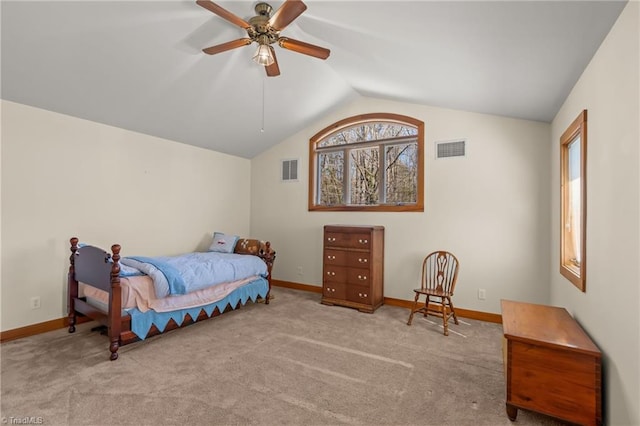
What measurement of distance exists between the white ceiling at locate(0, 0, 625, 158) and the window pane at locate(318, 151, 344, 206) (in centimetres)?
111

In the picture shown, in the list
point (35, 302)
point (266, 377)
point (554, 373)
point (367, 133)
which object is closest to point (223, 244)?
point (35, 302)

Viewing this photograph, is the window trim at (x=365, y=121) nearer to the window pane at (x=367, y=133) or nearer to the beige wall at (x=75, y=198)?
the window pane at (x=367, y=133)

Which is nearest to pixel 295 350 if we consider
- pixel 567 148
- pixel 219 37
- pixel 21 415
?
pixel 21 415

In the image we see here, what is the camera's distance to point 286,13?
2152 mm

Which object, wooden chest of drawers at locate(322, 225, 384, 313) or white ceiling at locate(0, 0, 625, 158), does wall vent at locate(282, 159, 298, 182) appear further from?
wooden chest of drawers at locate(322, 225, 384, 313)

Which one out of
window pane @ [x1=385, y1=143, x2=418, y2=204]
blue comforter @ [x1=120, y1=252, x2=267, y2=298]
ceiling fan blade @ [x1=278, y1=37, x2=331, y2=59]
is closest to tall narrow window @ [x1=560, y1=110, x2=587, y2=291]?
window pane @ [x1=385, y1=143, x2=418, y2=204]

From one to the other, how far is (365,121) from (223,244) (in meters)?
2.86

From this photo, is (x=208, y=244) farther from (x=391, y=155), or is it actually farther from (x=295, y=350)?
(x=391, y=155)

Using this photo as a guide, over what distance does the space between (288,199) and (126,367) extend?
3.42 meters

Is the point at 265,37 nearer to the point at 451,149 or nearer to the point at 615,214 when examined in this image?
the point at 615,214

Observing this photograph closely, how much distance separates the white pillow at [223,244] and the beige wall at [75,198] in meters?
0.36

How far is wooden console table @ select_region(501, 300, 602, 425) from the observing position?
69.2 inches

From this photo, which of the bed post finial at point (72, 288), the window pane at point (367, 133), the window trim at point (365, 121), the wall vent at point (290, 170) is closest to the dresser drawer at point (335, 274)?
the window trim at point (365, 121)

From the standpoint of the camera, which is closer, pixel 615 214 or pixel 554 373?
pixel 615 214
